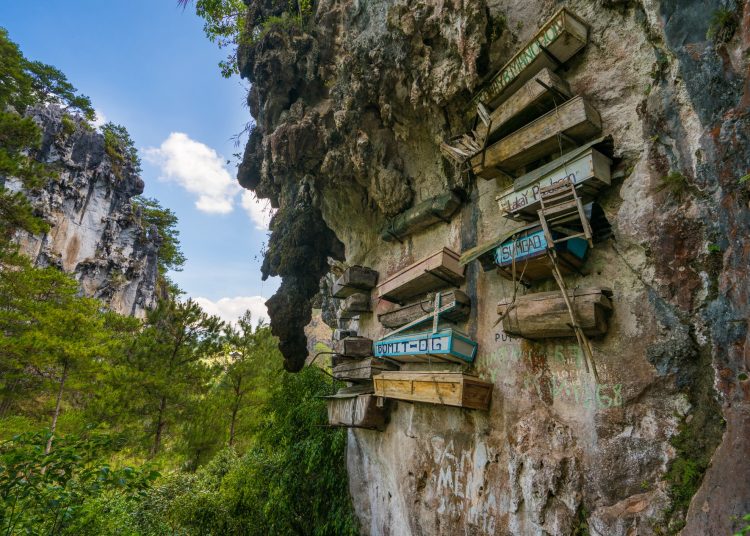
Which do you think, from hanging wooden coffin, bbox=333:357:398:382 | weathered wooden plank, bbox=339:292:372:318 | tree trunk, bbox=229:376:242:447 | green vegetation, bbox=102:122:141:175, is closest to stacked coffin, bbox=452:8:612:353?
hanging wooden coffin, bbox=333:357:398:382

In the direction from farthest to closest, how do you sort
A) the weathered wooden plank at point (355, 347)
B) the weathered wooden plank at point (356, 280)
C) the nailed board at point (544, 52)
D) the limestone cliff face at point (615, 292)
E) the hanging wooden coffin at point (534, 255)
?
1. the weathered wooden plank at point (356, 280)
2. the weathered wooden plank at point (355, 347)
3. the nailed board at point (544, 52)
4. the hanging wooden coffin at point (534, 255)
5. the limestone cliff face at point (615, 292)

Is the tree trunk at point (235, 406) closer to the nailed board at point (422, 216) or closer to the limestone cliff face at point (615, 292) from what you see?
the limestone cliff face at point (615, 292)

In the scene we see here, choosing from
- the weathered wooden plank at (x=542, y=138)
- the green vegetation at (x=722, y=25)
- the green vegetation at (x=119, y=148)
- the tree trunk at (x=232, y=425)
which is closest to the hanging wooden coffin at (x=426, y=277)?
the weathered wooden plank at (x=542, y=138)

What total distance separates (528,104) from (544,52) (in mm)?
503

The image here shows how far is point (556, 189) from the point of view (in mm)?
2951

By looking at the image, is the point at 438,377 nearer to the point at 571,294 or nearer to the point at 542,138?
the point at 571,294

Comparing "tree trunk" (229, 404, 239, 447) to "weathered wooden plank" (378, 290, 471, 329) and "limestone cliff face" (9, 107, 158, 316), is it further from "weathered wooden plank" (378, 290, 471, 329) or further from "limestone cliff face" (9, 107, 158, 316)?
"limestone cliff face" (9, 107, 158, 316)

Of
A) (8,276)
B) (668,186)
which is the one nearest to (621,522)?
(668,186)

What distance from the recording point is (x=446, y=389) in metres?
3.44

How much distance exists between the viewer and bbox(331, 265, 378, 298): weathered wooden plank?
19.8ft

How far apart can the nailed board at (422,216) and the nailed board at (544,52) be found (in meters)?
1.26

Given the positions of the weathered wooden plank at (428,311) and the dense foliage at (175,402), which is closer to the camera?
the weathered wooden plank at (428,311)

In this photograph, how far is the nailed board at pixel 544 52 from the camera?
10.4 feet

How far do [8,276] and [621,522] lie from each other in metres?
15.1
